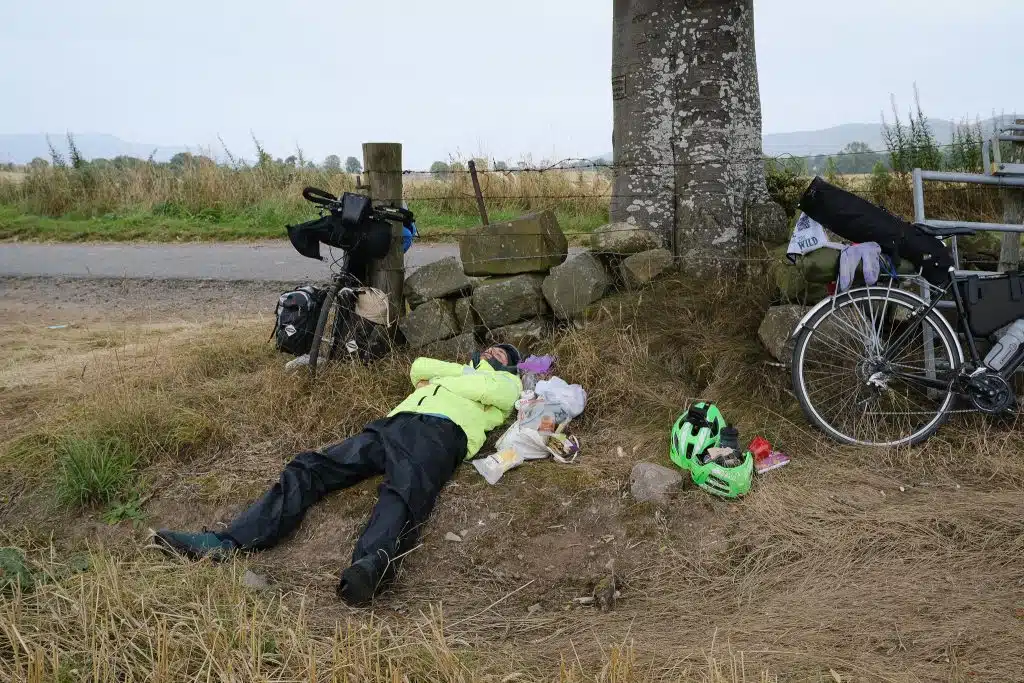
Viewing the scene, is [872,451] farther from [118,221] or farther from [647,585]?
[118,221]

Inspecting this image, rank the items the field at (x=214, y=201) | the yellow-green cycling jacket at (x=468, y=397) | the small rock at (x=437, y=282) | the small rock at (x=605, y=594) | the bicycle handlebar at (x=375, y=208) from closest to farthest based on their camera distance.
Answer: the small rock at (x=605, y=594)
the yellow-green cycling jacket at (x=468, y=397)
the bicycle handlebar at (x=375, y=208)
the small rock at (x=437, y=282)
the field at (x=214, y=201)

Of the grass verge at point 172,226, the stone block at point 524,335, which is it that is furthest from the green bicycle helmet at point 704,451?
the grass verge at point 172,226

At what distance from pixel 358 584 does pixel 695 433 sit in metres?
1.91

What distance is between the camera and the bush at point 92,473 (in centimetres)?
469

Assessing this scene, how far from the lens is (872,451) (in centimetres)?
452

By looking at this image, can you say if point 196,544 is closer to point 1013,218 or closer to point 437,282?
point 437,282

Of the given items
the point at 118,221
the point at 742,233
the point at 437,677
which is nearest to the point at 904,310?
the point at 742,233

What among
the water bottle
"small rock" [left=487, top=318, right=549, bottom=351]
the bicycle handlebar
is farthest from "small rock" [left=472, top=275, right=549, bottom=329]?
the water bottle

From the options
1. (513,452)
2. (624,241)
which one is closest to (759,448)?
(513,452)

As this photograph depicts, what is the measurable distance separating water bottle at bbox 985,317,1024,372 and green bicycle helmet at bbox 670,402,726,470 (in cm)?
145

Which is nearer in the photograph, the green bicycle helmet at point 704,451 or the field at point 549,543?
the field at point 549,543

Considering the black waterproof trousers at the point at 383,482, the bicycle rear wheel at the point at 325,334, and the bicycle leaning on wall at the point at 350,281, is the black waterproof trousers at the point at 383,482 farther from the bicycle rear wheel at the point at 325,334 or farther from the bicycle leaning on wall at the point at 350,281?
the bicycle leaning on wall at the point at 350,281

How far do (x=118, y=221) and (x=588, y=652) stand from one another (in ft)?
46.9

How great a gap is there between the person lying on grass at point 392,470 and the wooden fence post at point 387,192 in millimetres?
995
